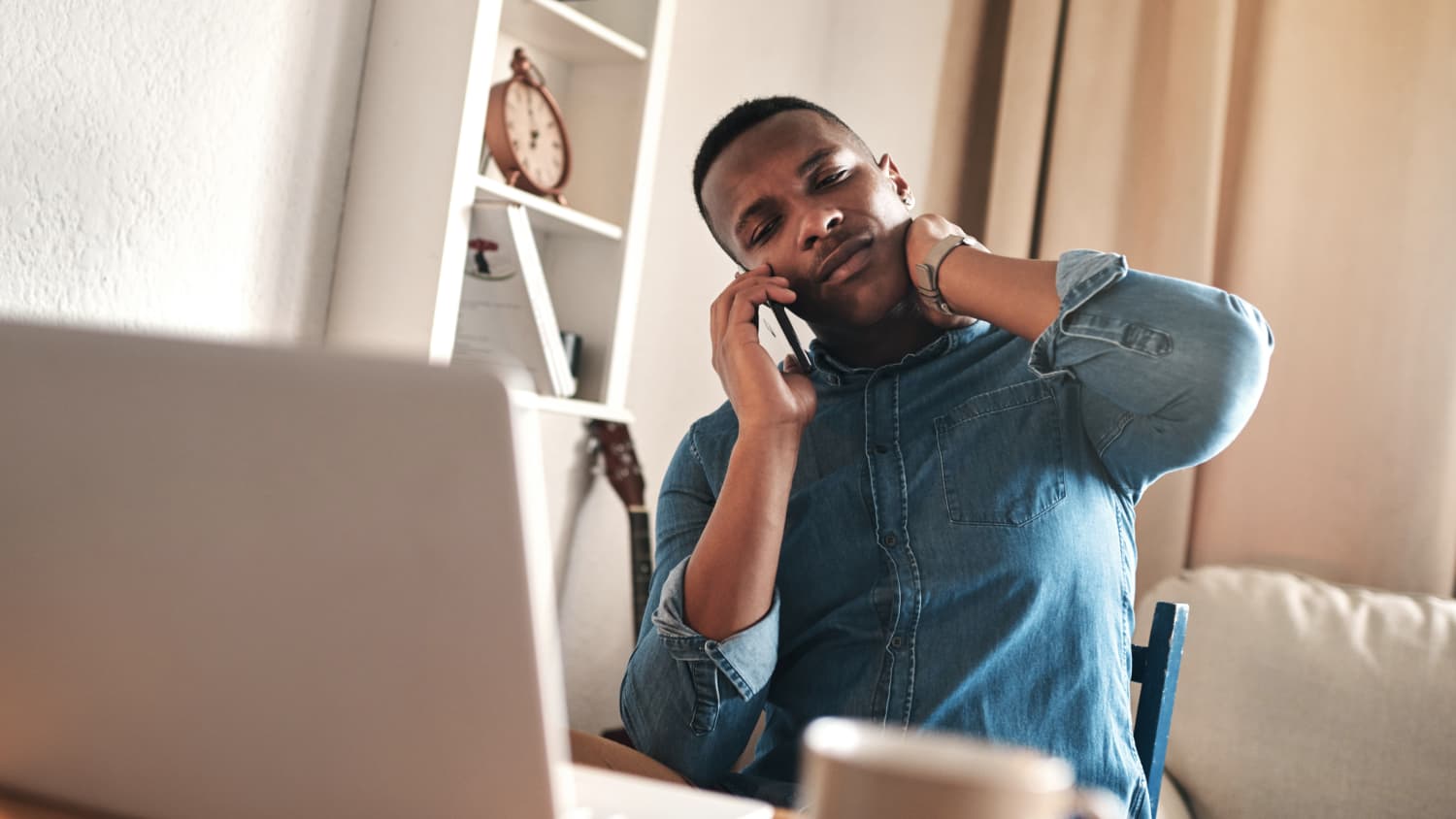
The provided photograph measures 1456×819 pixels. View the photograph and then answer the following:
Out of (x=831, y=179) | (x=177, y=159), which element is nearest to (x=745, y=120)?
(x=831, y=179)

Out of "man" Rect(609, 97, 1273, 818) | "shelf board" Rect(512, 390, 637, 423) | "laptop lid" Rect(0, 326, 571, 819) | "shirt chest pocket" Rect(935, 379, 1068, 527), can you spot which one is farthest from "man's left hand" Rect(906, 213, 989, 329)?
"laptop lid" Rect(0, 326, 571, 819)

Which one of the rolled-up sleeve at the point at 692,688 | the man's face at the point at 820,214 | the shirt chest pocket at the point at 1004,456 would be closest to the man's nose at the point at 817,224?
the man's face at the point at 820,214

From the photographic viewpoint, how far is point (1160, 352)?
3.38ft

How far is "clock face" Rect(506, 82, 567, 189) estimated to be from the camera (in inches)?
67.0

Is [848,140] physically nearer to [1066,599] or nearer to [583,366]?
[1066,599]

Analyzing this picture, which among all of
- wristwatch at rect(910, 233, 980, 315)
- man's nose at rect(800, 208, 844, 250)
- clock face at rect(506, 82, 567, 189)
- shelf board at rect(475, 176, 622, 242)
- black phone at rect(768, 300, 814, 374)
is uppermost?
clock face at rect(506, 82, 567, 189)

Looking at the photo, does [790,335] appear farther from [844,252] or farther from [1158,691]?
[1158,691]

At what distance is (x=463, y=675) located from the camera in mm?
450

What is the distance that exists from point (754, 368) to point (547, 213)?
66 cm

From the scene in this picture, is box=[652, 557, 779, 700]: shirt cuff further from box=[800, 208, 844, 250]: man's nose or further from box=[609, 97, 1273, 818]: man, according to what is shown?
box=[800, 208, 844, 250]: man's nose

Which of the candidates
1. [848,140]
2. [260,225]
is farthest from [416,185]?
[848,140]

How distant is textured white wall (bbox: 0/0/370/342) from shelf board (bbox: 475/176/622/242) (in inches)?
8.4

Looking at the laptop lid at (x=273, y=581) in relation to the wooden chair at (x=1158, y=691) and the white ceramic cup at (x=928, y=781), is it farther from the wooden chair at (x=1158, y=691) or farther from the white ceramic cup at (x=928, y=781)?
the wooden chair at (x=1158, y=691)

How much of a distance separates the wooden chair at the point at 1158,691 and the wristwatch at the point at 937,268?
364mm
